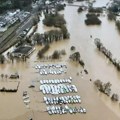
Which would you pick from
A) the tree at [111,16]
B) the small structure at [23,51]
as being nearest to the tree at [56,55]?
the small structure at [23,51]

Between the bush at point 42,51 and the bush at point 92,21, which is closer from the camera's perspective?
the bush at point 42,51

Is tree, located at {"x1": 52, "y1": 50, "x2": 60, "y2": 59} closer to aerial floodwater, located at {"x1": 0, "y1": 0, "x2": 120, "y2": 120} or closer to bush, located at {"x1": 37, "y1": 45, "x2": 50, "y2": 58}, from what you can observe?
aerial floodwater, located at {"x1": 0, "y1": 0, "x2": 120, "y2": 120}

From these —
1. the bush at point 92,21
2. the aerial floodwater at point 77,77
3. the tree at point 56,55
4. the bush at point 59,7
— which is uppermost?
the bush at point 59,7

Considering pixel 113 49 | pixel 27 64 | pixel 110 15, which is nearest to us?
pixel 27 64

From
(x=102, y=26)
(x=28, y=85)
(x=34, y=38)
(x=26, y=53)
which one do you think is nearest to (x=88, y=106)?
(x=28, y=85)

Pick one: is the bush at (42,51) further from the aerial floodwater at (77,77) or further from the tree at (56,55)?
the tree at (56,55)

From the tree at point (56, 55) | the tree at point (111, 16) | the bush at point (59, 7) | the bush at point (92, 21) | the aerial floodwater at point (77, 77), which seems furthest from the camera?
the bush at point (59, 7)

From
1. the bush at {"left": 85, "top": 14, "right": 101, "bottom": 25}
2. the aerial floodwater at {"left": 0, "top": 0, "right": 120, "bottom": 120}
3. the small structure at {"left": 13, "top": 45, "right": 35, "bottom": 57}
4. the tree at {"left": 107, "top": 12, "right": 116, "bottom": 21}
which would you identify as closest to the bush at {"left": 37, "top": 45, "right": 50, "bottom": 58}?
the aerial floodwater at {"left": 0, "top": 0, "right": 120, "bottom": 120}

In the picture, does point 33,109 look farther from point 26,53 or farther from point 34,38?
point 34,38
